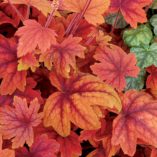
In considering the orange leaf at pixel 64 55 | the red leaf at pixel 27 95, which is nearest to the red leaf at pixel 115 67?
the orange leaf at pixel 64 55

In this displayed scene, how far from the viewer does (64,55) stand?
4.37 ft

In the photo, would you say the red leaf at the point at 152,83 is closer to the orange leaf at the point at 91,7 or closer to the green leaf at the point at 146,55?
the green leaf at the point at 146,55

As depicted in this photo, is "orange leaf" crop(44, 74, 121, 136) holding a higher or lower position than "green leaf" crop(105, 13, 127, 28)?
lower

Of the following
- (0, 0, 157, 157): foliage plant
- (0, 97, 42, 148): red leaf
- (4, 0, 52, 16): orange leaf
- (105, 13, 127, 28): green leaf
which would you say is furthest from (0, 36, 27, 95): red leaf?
(105, 13, 127, 28): green leaf

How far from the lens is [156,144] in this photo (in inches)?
50.9

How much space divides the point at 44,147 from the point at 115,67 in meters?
0.44

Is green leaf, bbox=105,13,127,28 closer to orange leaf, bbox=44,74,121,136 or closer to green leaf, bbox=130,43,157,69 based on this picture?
green leaf, bbox=130,43,157,69

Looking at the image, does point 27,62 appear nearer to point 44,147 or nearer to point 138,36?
point 44,147

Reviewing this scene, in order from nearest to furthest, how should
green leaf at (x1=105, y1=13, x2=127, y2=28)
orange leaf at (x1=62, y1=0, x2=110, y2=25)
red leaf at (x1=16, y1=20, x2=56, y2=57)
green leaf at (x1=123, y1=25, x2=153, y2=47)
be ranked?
red leaf at (x1=16, y1=20, x2=56, y2=57)
orange leaf at (x1=62, y1=0, x2=110, y2=25)
green leaf at (x1=123, y1=25, x2=153, y2=47)
green leaf at (x1=105, y1=13, x2=127, y2=28)

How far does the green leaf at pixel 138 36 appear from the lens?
1760 mm

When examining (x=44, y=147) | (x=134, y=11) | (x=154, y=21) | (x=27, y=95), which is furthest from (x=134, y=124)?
(x=154, y=21)

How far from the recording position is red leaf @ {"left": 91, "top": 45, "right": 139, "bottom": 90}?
4.71 feet

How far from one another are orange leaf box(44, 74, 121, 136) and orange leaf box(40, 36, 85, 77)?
0.09m

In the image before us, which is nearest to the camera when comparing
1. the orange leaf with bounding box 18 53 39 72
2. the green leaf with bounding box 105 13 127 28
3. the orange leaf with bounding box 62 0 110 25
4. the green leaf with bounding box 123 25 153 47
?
the orange leaf with bounding box 18 53 39 72
